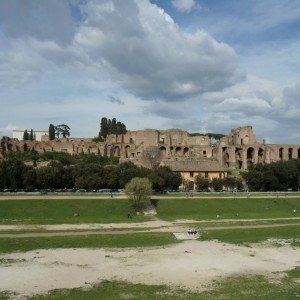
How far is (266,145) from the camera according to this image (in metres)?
90.1

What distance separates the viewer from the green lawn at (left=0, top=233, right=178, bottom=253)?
28797 mm

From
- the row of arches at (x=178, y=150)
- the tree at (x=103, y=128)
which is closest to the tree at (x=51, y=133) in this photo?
the tree at (x=103, y=128)

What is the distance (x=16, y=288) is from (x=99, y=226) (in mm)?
18232

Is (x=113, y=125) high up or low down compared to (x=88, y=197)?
up

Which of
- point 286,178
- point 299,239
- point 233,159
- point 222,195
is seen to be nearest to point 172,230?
point 299,239

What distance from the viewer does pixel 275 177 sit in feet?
207

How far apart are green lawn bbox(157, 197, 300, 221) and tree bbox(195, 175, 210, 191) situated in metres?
10.5

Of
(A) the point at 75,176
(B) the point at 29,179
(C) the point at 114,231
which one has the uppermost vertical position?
(A) the point at 75,176

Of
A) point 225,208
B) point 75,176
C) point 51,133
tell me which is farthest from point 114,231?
point 51,133

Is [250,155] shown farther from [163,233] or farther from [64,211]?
[163,233]

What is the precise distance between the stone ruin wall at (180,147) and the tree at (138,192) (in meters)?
39.9

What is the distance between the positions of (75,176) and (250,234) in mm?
29066

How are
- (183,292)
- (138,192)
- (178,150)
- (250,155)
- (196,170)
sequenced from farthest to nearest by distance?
(178,150), (250,155), (196,170), (138,192), (183,292)

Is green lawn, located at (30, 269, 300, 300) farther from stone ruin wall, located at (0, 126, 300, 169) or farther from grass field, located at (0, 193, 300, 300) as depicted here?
Answer: stone ruin wall, located at (0, 126, 300, 169)
